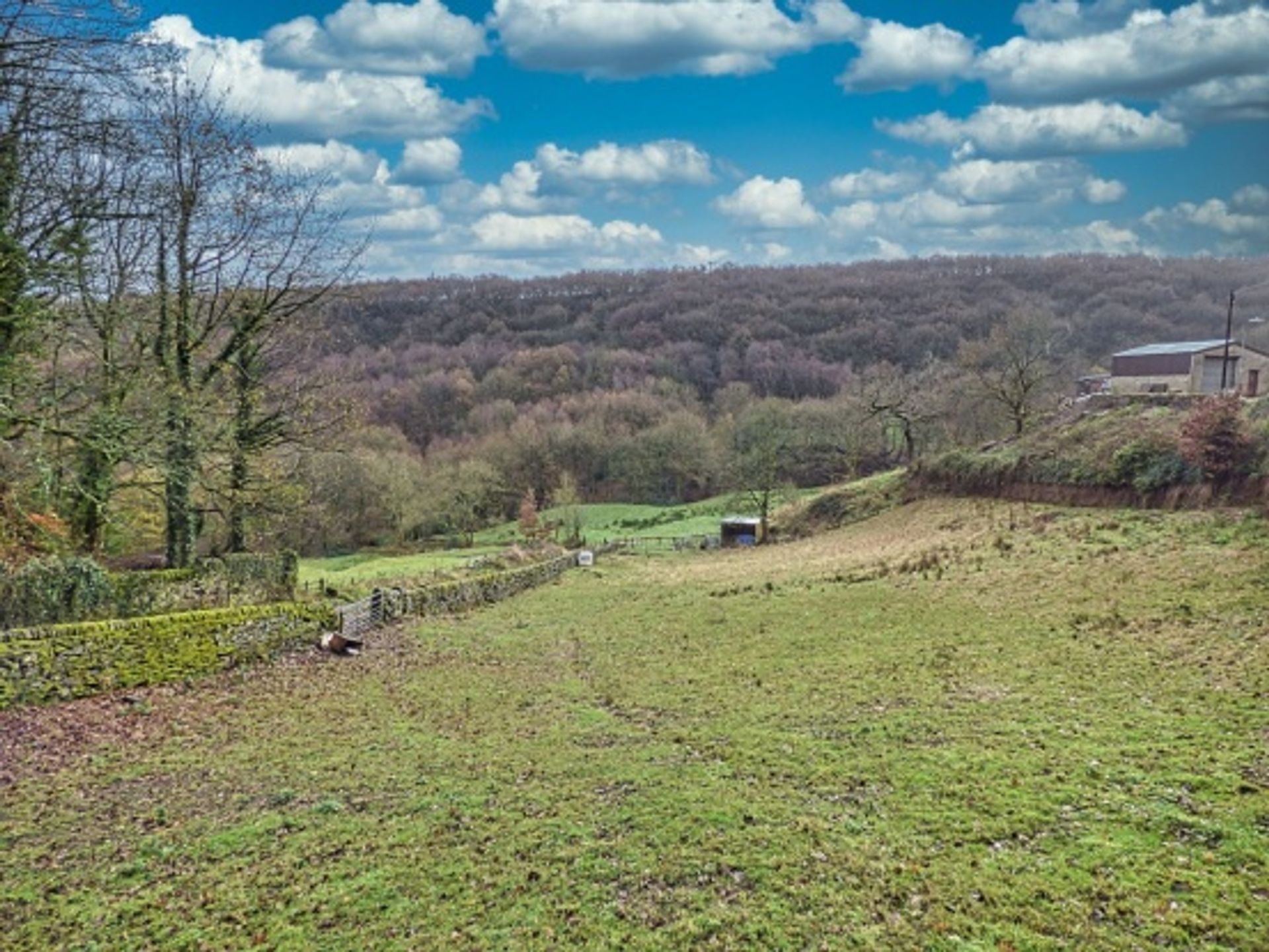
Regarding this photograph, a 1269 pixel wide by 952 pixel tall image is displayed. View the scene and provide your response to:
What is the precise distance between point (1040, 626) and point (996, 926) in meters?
9.91

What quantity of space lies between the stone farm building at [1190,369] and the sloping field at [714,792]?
75.7ft

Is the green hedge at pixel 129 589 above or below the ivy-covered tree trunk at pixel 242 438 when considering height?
below

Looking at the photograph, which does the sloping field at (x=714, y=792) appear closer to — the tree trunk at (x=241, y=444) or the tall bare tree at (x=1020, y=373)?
the tree trunk at (x=241, y=444)

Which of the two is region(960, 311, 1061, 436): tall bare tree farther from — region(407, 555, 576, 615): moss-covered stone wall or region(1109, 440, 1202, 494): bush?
region(407, 555, 576, 615): moss-covered stone wall

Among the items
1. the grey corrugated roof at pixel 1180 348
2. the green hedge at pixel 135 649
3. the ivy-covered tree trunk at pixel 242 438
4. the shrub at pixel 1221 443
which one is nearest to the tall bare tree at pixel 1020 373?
the grey corrugated roof at pixel 1180 348

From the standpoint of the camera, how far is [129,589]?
18.4 metres

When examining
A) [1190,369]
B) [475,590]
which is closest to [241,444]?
[475,590]

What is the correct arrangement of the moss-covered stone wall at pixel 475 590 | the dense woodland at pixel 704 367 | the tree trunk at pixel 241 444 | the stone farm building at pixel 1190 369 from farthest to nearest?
the dense woodland at pixel 704 367 → the stone farm building at pixel 1190 369 → the moss-covered stone wall at pixel 475 590 → the tree trunk at pixel 241 444

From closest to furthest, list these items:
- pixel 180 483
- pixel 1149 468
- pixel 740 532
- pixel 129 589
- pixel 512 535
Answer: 1. pixel 180 483
2. pixel 129 589
3. pixel 1149 468
4. pixel 740 532
5. pixel 512 535

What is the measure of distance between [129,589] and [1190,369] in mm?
44197

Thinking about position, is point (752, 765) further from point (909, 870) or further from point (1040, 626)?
point (1040, 626)

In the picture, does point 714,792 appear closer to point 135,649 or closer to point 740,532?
point 135,649

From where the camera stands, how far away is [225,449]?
20.4 m

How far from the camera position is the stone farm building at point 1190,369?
3522 cm
